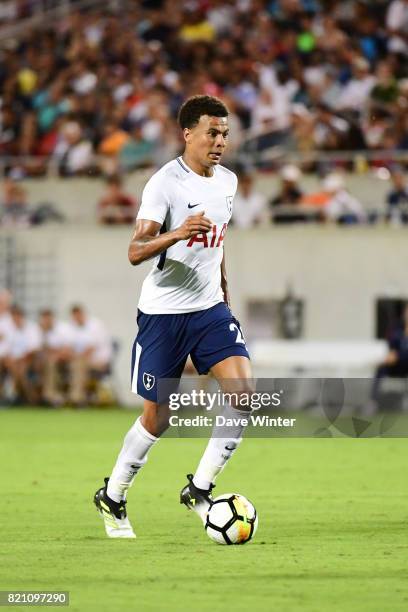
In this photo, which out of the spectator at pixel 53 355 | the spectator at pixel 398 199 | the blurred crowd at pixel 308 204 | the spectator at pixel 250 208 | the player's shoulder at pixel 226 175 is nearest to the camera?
the player's shoulder at pixel 226 175

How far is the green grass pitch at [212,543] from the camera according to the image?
6844mm

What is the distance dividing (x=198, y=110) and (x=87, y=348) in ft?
49.4

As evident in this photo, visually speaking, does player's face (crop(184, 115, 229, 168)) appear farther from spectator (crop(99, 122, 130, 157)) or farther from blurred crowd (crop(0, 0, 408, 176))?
spectator (crop(99, 122, 130, 157))

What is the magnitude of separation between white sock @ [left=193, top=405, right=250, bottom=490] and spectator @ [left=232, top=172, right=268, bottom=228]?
1373 cm

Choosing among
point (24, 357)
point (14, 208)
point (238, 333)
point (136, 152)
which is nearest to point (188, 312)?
point (238, 333)

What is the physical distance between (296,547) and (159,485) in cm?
410

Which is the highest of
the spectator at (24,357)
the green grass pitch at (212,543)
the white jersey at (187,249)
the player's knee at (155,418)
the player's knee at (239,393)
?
the white jersey at (187,249)

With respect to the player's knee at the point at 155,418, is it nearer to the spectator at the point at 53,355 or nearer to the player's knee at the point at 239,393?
the player's knee at the point at 239,393

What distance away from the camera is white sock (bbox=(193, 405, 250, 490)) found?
8.97 metres

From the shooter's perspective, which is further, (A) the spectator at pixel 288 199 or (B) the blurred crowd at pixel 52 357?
(B) the blurred crowd at pixel 52 357

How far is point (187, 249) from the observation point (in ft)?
29.3

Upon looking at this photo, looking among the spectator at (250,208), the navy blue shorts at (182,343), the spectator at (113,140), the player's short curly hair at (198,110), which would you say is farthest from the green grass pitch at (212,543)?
the spectator at (113,140)

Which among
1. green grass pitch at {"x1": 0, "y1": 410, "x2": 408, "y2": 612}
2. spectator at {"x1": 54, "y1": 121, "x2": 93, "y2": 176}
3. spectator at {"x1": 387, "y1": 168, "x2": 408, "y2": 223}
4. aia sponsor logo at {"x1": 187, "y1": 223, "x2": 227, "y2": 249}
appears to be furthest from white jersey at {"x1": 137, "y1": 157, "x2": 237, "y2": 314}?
spectator at {"x1": 54, "y1": 121, "x2": 93, "y2": 176}

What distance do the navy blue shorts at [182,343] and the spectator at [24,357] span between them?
15.3 metres
